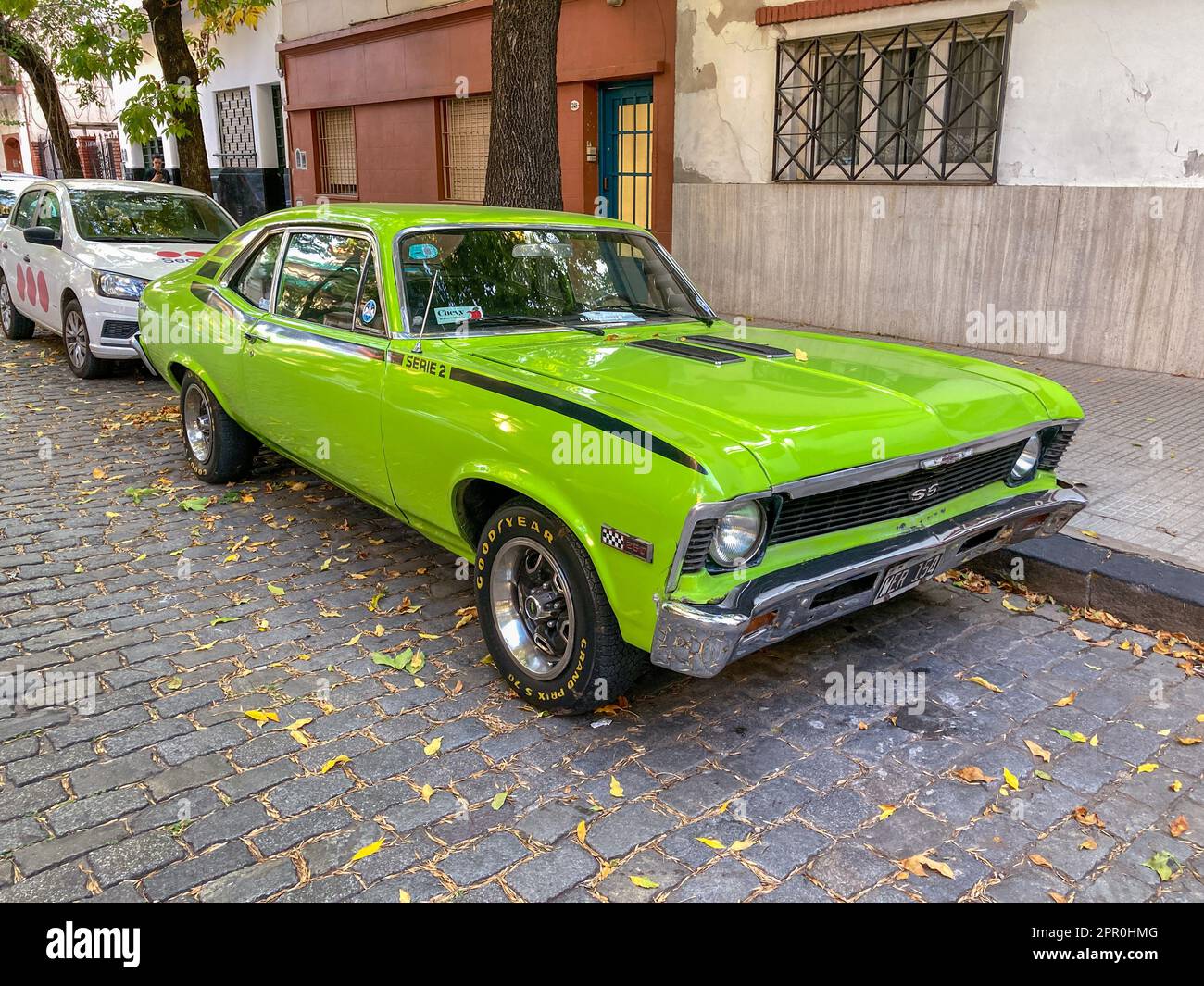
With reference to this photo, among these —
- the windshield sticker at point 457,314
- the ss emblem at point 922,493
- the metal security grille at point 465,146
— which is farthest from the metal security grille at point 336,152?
the ss emblem at point 922,493

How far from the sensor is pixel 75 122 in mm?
29203

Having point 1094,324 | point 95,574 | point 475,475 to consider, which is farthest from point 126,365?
point 1094,324

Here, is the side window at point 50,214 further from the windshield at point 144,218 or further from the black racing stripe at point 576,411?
the black racing stripe at point 576,411

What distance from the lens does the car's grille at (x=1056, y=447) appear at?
13.6ft

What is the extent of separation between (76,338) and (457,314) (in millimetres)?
6488

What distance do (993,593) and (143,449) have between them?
5711 mm

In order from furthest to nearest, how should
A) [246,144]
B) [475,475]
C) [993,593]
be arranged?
[246,144] < [993,593] < [475,475]

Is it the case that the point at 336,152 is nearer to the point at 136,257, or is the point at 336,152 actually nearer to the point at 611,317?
the point at 136,257

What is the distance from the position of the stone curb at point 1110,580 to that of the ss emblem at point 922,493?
1.06m

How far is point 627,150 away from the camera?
42.3ft

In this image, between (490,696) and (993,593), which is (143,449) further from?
(993,593)

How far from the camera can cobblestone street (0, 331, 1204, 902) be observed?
2.79 meters

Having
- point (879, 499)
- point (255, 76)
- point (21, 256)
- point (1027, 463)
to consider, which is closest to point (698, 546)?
point (879, 499)
